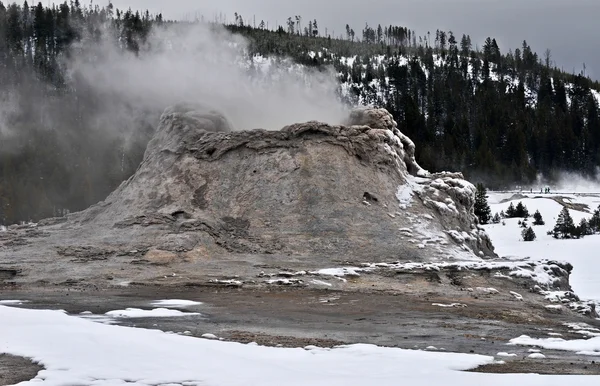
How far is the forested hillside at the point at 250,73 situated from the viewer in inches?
2884

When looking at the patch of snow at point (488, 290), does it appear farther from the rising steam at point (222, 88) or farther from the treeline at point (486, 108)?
the treeline at point (486, 108)

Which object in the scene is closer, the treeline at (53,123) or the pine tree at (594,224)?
the pine tree at (594,224)

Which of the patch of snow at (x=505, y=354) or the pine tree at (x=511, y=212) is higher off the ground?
the pine tree at (x=511, y=212)

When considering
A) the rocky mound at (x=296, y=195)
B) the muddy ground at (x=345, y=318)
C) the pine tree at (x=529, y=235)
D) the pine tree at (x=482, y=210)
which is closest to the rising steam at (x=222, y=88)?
the rocky mound at (x=296, y=195)

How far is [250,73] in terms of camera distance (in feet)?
210

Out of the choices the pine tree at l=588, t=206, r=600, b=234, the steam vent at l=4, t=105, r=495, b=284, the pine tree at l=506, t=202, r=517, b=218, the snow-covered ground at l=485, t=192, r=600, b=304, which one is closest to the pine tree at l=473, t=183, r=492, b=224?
the snow-covered ground at l=485, t=192, r=600, b=304

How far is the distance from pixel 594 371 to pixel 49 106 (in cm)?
8452

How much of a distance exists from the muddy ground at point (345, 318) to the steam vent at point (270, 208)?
3.31 meters

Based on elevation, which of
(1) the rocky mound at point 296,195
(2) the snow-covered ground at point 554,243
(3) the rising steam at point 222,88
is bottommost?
(2) the snow-covered ground at point 554,243

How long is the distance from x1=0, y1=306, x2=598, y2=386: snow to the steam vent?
1117 cm

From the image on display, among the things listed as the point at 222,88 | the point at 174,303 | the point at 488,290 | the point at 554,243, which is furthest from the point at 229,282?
the point at 554,243

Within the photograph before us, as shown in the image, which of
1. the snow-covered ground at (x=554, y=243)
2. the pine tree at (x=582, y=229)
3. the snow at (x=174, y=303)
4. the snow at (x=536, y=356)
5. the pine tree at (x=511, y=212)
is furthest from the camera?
the pine tree at (x=511, y=212)

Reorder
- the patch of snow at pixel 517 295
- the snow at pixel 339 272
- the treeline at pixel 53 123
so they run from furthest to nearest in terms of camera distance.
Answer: the treeline at pixel 53 123
the snow at pixel 339 272
the patch of snow at pixel 517 295

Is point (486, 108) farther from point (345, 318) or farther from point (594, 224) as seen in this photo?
point (345, 318)
